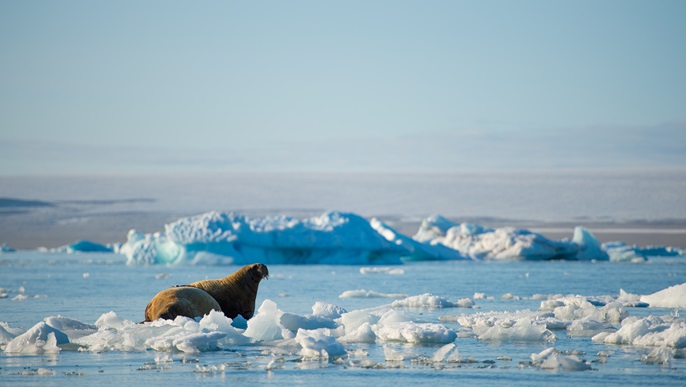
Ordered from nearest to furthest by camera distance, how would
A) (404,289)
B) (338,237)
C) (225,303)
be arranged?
(225,303), (404,289), (338,237)

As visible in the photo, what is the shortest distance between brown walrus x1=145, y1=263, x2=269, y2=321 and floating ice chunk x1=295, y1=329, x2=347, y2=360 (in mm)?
1749

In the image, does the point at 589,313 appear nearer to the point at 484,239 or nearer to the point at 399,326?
the point at 399,326

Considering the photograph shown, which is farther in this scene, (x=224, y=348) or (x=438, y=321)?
(x=438, y=321)

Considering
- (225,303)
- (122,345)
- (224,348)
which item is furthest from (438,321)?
(122,345)

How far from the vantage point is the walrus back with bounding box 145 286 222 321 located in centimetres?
824

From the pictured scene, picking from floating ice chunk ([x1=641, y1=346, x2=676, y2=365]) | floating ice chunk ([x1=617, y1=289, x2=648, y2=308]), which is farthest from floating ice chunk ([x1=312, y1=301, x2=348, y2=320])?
floating ice chunk ([x1=617, y1=289, x2=648, y2=308])

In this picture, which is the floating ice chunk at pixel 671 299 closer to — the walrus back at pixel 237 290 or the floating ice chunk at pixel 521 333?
the floating ice chunk at pixel 521 333

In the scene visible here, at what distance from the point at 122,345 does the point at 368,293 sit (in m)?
8.42

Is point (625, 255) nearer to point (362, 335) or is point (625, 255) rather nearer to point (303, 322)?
point (303, 322)

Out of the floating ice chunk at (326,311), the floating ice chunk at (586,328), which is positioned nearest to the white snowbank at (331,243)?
the floating ice chunk at (326,311)

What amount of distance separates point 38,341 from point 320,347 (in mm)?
2356

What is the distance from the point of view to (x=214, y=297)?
8.99m

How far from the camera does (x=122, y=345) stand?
728cm

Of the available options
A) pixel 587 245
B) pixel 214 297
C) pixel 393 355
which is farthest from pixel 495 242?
pixel 393 355
